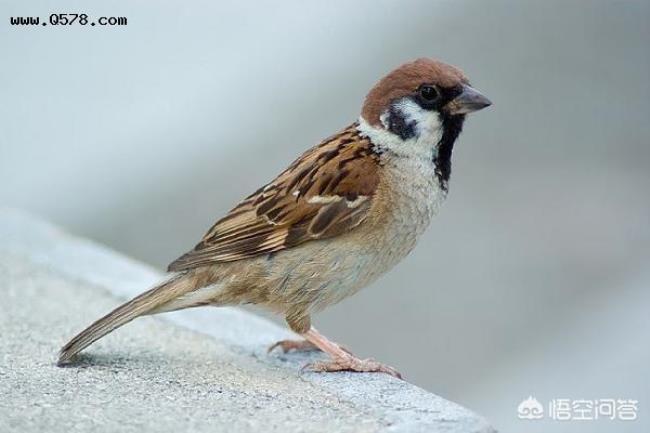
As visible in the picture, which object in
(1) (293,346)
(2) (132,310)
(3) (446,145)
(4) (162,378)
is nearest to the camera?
(4) (162,378)

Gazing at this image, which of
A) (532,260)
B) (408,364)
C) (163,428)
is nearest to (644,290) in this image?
(532,260)

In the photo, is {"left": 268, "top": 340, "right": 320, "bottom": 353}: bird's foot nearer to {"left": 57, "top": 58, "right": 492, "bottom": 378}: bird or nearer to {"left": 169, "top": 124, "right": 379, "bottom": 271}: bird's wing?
{"left": 57, "top": 58, "right": 492, "bottom": 378}: bird

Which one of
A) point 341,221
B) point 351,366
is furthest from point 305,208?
point 351,366

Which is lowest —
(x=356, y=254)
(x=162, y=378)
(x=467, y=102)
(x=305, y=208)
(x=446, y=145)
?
(x=162, y=378)

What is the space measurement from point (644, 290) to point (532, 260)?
1.98 ft

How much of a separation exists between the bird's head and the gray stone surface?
0.70 metres

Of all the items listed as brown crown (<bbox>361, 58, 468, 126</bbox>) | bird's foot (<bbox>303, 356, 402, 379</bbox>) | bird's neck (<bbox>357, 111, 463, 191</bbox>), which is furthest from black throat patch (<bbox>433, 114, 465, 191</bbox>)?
bird's foot (<bbox>303, 356, 402, 379</bbox>)

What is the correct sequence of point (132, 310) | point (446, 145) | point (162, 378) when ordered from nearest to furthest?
point (162, 378)
point (132, 310)
point (446, 145)

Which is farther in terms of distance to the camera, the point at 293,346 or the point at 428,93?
the point at 293,346

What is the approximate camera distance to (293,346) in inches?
148

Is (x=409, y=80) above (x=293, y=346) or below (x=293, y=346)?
above

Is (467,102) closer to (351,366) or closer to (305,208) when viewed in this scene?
(305,208)

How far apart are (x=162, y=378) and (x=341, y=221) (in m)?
0.64

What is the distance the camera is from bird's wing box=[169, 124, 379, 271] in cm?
350
